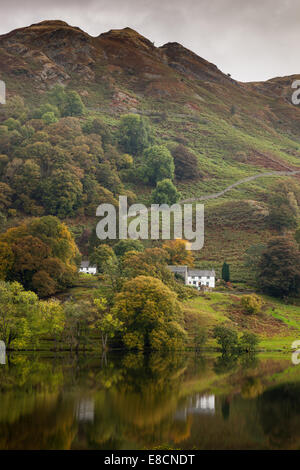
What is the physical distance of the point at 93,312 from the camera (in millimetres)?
61906

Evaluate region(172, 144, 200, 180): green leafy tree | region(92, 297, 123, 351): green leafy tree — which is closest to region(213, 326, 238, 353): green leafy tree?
region(92, 297, 123, 351): green leafy tree

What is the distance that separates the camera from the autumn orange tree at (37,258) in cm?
7031

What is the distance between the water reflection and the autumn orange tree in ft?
65.7

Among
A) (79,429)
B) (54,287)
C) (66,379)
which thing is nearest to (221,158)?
(54,287)

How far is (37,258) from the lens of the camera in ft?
235

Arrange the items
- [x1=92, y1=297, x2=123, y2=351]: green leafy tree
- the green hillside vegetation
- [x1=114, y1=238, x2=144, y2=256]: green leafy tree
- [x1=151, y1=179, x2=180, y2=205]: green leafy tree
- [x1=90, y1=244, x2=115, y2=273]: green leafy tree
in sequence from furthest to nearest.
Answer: [x1=151, y1=179, x2=180, y2=205]: green leafy tree
[x1=114, y1=238, x2=144, y2=256]: green leafy tree
[x1=90, y1=244, x2=115, y2=273]: green leafy tree
the green hillside vegetation
[x1=92, y1=297, x2=123, y2=351]: green leafy tree

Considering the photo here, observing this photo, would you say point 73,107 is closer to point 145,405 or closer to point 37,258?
point 37,258

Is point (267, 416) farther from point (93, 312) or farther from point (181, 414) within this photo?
point (93, 312)

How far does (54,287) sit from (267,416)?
4485 cm

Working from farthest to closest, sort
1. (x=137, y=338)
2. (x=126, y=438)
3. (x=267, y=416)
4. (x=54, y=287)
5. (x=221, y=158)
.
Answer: (x=221, y=158) < (x=54, y=287) < (x=137, y=338) < (x=267, y=416) < (x=126, y=438)

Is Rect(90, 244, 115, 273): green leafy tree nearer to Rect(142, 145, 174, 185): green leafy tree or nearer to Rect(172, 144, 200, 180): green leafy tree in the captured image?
Rect(142, 145, 174, 185): green leafy tree

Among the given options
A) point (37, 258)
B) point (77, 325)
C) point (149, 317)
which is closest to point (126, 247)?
point (37, 258)

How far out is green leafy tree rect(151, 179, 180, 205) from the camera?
122 meters
